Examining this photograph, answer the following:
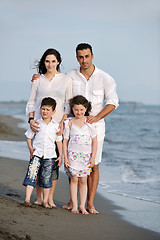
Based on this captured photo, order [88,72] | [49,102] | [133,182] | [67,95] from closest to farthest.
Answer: [49,102] < [67,95] < [88,72] < [133,182]

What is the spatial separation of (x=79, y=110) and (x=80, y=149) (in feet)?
1.50

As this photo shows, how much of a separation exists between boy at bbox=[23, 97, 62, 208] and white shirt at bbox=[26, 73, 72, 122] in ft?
0.48

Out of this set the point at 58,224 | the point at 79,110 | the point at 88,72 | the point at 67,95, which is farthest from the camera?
the point at 88,72

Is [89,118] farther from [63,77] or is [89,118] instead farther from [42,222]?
[42,222]

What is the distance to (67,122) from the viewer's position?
416 centimetres

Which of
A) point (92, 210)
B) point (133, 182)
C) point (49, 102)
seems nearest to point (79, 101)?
point (49, 102)

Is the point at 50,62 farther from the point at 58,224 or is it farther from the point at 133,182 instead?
the point at 133,182

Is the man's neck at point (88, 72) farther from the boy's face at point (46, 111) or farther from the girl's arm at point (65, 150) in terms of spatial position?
the girl's arm at point (65, 150)

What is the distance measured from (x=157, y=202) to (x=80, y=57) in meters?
2.50

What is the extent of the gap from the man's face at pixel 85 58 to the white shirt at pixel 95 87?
155 mm

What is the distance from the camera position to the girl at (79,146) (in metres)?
4.10

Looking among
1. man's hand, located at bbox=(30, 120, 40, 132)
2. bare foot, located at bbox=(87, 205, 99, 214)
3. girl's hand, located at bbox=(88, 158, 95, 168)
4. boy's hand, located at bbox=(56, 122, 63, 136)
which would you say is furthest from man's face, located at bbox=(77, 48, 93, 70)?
bare foot, located at bbox=(87, 205, 99, 214)

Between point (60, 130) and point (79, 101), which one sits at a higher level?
point (79, 101)

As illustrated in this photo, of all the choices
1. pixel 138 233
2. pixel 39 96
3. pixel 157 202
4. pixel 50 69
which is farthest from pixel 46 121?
pixel 157 202
